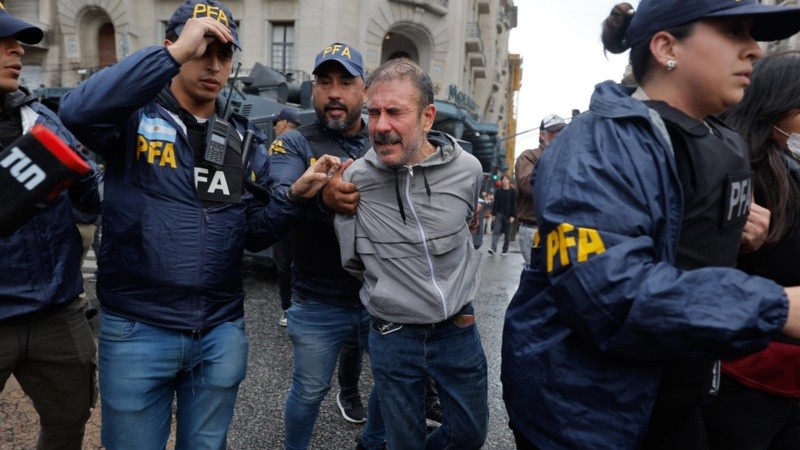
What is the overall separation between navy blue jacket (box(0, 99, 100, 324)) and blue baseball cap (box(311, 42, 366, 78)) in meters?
1.28

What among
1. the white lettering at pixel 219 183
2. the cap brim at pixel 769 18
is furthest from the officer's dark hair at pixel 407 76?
the cap brim at pixel 769 18

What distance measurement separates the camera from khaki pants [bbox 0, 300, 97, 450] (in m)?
2.07

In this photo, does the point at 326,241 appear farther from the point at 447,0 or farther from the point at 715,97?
the point at 447,0

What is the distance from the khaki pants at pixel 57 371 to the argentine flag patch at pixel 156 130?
913 mm

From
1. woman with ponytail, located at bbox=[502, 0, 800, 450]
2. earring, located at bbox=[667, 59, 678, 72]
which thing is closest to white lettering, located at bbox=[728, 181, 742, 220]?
woman with ponytail, located at bbox=[502, 0, 800, 450]

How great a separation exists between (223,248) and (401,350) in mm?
850

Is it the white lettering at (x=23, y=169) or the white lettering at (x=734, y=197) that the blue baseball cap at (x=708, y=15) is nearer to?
the white lettering at (x=734, y=197)

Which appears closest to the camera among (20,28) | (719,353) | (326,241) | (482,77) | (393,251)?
(719,353)

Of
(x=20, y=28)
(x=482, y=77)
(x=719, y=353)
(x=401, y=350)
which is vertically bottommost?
(x=401, y=350)

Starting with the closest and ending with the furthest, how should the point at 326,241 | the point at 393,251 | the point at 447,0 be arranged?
1. the point at 393,251
2. the point at 326,241
3. the point at 447,0

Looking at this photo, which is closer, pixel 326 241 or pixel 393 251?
pixel 393 251

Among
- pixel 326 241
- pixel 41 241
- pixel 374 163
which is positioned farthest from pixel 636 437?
pixel 41 241

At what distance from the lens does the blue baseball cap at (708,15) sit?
50.2 inches

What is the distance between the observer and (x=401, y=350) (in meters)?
2.19
